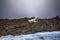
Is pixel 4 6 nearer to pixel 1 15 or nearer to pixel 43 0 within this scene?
pixel 1 15

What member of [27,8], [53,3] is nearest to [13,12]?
[27,8]

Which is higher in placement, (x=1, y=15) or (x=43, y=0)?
(x=43, y=0)

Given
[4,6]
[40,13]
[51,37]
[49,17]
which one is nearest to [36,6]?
[40,13]

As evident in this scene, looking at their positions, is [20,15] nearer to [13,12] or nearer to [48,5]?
[13,12]

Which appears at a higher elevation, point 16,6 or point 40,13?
point 16,6

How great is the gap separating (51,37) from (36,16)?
116cm

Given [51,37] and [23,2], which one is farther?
[23,2]

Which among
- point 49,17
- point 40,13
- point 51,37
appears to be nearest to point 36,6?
point 40,13

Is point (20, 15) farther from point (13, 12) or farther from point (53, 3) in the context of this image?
point (53, 3)

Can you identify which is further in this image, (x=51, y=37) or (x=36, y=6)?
(x=36, y=6)

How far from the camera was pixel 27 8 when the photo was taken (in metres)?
2.19

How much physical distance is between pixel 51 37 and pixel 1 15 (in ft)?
4.13

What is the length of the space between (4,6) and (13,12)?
0.58 feet

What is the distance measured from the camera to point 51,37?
108cm
